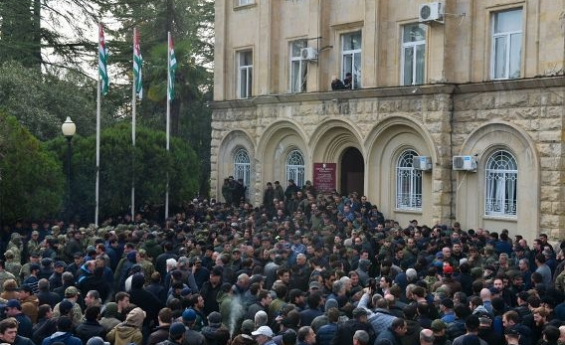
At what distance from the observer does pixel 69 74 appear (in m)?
40.9

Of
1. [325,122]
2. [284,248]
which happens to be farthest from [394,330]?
[325,122]

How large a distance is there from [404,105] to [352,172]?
4.80m

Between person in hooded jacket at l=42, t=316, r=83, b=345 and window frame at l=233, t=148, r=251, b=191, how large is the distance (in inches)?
927

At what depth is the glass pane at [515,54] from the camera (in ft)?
80.5

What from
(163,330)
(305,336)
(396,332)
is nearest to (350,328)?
(396,332)

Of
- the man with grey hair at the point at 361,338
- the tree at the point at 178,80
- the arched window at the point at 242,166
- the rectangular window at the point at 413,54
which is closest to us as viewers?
the man with grey hair at the point at 361,338

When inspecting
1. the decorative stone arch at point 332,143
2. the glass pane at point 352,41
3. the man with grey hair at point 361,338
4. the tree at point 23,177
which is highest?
the glass pane at point 352,41

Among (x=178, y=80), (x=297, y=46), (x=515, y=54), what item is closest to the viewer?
Result: (x=515, y=54)

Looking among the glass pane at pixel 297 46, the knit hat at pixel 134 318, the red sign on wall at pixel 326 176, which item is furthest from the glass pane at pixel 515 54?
the knit hat at pixel 134 318

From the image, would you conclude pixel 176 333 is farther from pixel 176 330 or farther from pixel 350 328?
pixel 350 328

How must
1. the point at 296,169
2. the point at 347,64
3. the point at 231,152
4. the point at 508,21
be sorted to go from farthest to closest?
the point at 231,152, the point at 296,169, the point at 347,64, the point at 508,21

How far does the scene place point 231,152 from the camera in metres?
34.2

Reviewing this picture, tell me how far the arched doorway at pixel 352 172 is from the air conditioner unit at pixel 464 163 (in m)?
5.61

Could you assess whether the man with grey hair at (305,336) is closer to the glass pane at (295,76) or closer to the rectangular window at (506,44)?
the rectangular window at (506,44)
